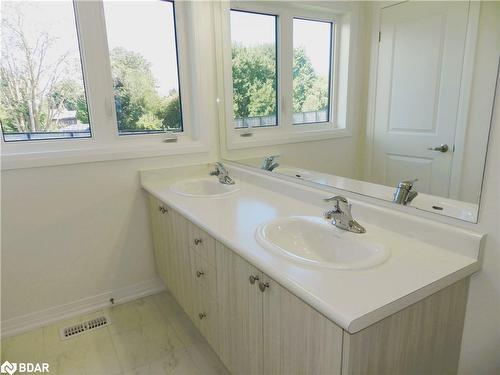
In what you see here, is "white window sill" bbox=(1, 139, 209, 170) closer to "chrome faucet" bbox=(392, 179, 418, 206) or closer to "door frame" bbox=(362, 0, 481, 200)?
"door frame" bbox=(362, 0, 481, 200)

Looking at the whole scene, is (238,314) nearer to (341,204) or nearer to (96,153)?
(341,204)

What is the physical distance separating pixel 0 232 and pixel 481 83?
7.89 feet

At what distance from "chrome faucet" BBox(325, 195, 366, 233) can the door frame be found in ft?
0.91

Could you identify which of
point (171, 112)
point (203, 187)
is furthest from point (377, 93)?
point (171, 112)

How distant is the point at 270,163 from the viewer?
75.3 inches

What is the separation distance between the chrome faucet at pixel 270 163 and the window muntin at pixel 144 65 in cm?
82

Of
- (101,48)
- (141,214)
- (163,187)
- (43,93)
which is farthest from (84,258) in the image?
(101,48)

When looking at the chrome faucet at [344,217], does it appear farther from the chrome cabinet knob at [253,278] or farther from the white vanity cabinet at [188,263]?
the white vanity cabinet at [188,263]

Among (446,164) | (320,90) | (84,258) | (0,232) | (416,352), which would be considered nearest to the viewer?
(416,352)

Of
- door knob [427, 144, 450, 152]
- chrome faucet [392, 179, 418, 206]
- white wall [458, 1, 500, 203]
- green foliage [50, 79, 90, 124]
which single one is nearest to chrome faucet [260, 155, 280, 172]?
chrome faucet [392, 179, 418, 206]

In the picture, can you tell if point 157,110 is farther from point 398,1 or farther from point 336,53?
point 398,1

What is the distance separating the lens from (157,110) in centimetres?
223

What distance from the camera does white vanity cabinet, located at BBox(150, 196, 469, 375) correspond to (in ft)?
2.64

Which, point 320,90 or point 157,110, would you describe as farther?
point 157,110
